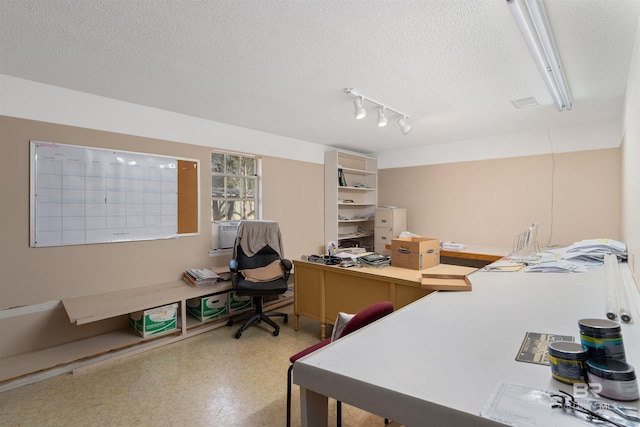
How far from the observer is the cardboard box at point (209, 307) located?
3428mm

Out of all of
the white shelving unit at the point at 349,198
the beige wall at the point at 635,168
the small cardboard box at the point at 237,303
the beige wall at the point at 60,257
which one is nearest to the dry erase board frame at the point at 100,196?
the beige wall at the point at 60,257

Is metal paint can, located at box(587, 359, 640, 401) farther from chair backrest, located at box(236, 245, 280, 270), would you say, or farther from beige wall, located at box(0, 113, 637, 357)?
beige wall, located at box(0, 113, 637, 357)

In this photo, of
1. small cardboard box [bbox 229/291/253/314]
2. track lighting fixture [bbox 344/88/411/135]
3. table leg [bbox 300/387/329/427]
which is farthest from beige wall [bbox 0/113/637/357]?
table leg [bbox 300/387/329/427]

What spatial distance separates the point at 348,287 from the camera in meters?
2.95

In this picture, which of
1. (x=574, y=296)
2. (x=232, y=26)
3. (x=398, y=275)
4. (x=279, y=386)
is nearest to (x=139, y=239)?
(x=279, y=386)

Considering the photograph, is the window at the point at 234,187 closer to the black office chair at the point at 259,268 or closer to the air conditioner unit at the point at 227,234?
the air conditioner unit at the point at 227,234

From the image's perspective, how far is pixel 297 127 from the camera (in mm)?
4219

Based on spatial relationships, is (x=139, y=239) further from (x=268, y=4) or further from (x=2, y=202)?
(x=268, y=4)

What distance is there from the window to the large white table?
3.06m

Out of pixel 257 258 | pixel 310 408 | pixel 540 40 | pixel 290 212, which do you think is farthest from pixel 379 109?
pixel 310 408

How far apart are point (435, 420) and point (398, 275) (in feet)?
6.08

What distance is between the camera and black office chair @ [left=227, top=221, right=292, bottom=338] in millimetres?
3354

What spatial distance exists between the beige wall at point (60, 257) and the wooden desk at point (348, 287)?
4.44 ft

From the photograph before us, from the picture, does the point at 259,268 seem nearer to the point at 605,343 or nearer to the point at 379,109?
the point at 379,109
